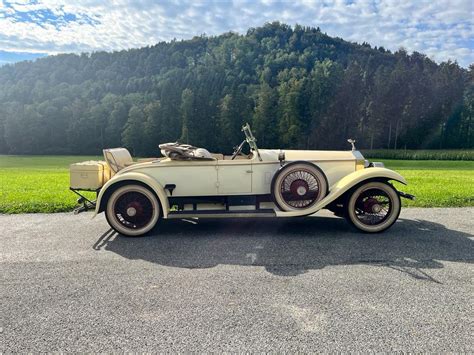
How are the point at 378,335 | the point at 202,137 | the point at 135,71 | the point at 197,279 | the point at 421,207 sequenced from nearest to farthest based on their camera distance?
the point at 378,335 < the point at 197,279 < the point at 421,207 < the point at 202,137 < the point at 135,71

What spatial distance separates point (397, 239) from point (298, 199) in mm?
1523

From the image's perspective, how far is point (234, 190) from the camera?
522 cm

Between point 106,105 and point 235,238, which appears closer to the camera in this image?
point 235,238

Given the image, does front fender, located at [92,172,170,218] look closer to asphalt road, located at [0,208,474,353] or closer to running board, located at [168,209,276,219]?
running board, located at [168,209,276,219]

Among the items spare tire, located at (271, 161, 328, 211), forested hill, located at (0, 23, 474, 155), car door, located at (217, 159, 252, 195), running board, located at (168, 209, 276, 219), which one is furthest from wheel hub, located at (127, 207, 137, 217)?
forested hill, located at (0, 23, 474, 155)

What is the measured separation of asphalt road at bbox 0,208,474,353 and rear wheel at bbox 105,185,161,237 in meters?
0.23

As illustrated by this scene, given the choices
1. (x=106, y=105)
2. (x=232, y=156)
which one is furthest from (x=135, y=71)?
(x=232, y=156)

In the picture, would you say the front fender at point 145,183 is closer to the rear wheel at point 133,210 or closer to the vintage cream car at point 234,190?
the vintage cream car at point 234,190

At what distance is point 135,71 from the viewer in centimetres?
10069

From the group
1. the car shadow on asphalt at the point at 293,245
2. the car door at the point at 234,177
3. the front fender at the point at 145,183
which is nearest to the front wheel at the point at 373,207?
the car shadow on asphalt at the point at 293,245

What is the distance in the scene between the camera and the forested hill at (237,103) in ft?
167

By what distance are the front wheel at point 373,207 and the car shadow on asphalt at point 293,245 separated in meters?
0.17

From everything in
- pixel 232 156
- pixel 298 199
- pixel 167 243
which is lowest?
pixel 167 243

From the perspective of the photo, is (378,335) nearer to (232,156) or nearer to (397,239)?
(397,239)
